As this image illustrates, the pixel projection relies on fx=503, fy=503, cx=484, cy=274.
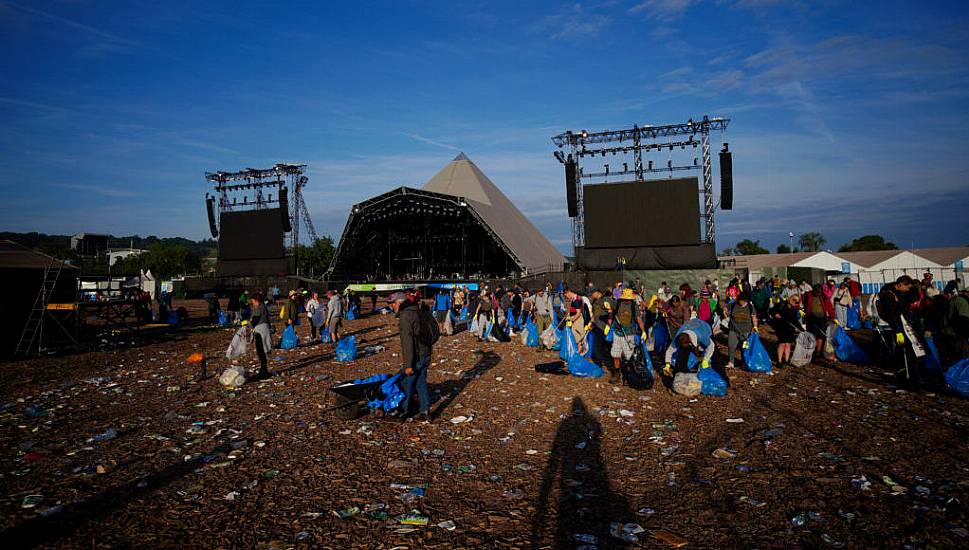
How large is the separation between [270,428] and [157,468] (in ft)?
4.88

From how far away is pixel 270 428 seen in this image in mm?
6461

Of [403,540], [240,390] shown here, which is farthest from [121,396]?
[403,540]

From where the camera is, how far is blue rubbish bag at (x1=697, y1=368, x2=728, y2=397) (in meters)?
7.66

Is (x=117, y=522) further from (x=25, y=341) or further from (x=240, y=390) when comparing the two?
(x=25, y=341)

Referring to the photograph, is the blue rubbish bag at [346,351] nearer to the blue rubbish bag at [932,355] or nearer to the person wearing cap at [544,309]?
the person wearing cap at [544,309]

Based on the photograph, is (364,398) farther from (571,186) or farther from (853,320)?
(571,186)

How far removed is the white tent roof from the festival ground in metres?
26.3

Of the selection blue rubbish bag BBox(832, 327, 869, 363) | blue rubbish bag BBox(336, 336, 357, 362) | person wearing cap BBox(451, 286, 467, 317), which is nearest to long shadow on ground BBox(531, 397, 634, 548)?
blue rubbish bag BBox(336, 336, 357, 362)

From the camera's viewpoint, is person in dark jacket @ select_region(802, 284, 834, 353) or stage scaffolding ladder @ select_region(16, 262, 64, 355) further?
stage scaffolding ladder @ select_region(16, 262, 64, 355)

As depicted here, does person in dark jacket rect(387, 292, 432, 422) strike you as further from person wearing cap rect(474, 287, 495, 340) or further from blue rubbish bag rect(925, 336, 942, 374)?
blue rubbish bag rect(925, 336, 942, 374)

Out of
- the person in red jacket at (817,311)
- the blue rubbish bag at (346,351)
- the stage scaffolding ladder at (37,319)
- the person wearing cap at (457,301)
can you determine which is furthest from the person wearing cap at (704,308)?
the stage scaffolding ladder at (37,319)

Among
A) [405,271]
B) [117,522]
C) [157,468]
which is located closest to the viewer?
[117,522]

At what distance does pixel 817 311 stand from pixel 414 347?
775 cm

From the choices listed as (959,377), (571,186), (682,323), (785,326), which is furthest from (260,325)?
(571,186)
